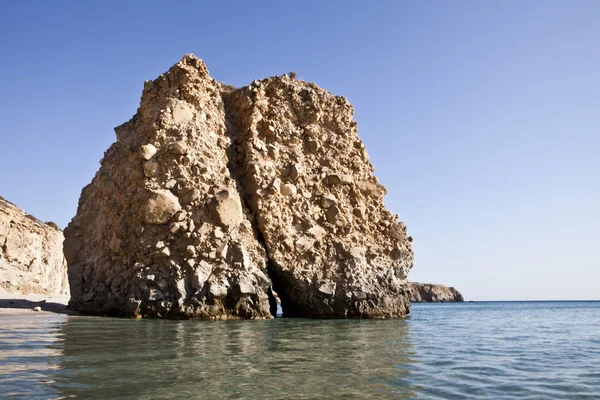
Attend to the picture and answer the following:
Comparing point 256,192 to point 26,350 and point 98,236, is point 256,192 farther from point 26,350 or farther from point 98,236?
point 26,350

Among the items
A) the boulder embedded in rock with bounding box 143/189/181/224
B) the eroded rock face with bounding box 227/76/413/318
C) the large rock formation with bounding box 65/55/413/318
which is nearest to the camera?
the large rock formation with bounding box 65/55/413/318

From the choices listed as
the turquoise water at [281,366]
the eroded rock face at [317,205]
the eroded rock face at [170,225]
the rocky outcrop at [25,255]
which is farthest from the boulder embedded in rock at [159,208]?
the rocky outcrop at [25,255]

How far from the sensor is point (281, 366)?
7.31 meters

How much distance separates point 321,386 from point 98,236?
655 inches

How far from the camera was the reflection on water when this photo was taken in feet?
18.4

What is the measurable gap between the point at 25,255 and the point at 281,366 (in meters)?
36.6

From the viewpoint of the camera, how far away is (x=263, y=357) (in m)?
8.18

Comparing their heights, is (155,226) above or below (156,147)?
below

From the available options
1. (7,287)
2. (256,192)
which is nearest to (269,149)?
(256,192)

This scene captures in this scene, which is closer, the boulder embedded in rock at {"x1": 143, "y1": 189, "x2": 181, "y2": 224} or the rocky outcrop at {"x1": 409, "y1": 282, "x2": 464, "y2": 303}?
the boulder embedded in rock at {"x1": 143, "y1": 189, "x2": 181, "y2": 224}

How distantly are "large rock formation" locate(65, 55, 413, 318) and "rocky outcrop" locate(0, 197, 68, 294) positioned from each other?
16.8m

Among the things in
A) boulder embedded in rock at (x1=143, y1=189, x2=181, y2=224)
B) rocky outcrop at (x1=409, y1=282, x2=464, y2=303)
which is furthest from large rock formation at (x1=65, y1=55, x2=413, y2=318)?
rocky outcrop at (x1=409, y1=282, x2=464, y2=303)

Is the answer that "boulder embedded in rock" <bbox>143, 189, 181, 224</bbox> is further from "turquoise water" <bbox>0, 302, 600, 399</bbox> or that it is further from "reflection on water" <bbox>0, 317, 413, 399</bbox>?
"reflection on water" <bbox>0, 317, 413, 399</bbox>

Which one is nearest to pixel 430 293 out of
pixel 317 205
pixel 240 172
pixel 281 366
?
pixel 317 205
